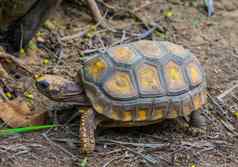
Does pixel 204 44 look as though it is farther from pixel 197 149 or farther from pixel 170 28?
pixel 197 149

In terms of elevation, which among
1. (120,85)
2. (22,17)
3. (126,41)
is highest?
(22,17)

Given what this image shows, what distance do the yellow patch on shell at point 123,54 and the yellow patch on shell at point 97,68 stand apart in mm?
114

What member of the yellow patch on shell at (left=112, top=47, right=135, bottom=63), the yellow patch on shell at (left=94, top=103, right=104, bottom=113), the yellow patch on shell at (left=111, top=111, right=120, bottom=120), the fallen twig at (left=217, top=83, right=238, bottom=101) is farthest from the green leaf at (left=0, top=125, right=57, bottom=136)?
the fallen twig at (left=217, top=83, right=238, bottom=101)

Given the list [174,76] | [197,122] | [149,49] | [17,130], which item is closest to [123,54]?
[149,49]

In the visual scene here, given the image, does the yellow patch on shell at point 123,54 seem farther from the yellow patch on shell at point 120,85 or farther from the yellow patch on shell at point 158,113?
the yellow patch on shell at point 158,113

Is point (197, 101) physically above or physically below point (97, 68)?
below

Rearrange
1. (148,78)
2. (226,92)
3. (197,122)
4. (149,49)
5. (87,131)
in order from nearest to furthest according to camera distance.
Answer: (87,131) < (148,78) < (149,49) < (197,122) < (226,92)

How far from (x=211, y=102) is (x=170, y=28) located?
5.48ft

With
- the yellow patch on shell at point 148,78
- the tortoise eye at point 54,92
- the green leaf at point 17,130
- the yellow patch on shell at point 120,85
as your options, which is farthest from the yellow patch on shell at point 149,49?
the green leaf at point 17,130

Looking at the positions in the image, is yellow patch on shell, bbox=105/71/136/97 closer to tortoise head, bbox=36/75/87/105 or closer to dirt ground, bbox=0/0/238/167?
tortoise head, bbox=36/75/87/105

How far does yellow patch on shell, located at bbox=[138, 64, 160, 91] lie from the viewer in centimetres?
425

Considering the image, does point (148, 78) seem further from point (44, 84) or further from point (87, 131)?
point (44, 84)

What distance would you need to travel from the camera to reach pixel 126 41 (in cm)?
602

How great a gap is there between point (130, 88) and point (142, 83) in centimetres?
11
